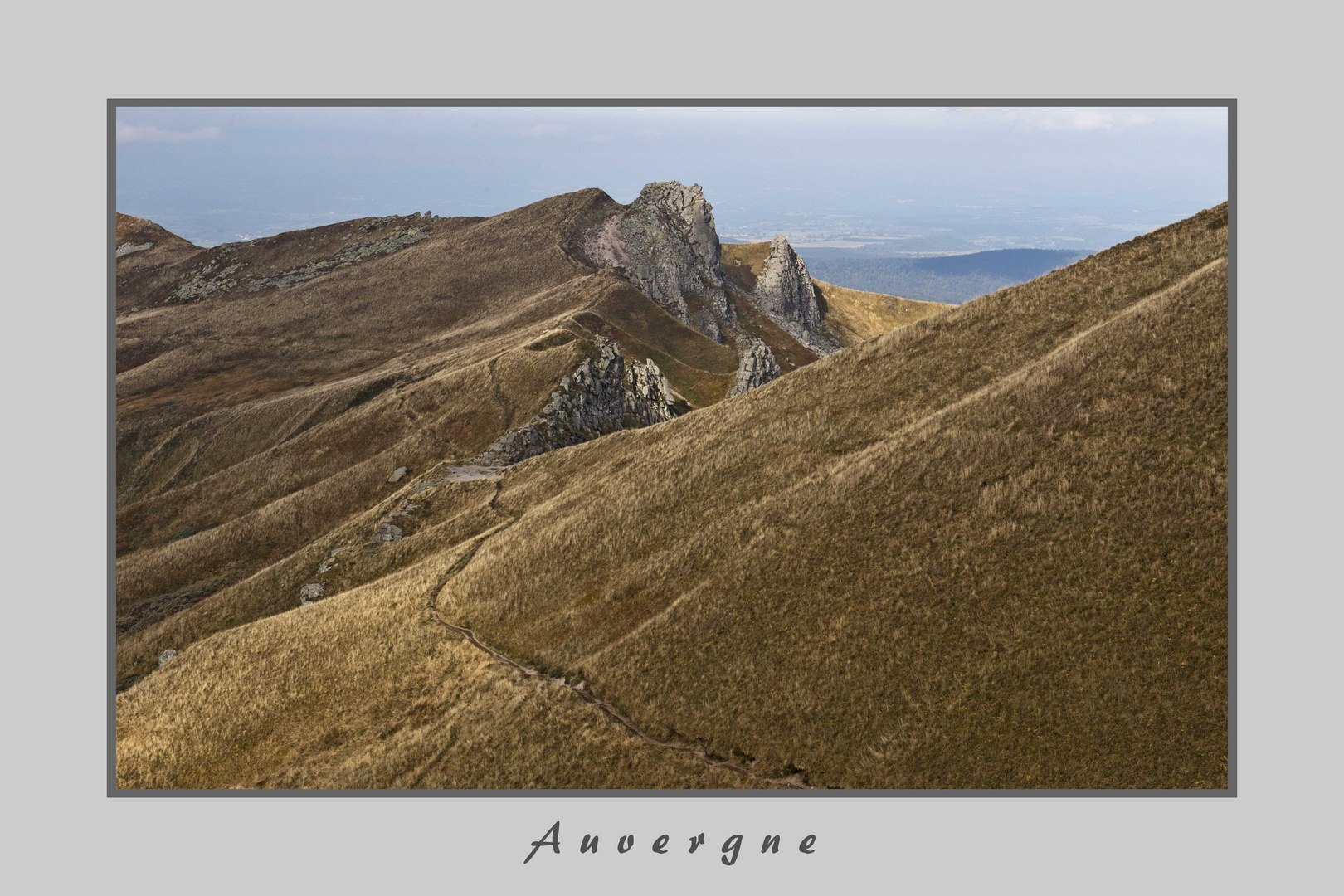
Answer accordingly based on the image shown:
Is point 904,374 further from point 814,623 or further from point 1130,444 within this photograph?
point 814,623

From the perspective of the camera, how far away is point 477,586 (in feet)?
86.7

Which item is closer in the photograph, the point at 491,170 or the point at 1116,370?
the point at 1116,370

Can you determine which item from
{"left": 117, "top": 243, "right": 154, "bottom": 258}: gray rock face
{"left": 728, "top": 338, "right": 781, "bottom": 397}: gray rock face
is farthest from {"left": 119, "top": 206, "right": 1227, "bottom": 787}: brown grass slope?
{"left": 117, "top": 243, "right": 154, "bottom": 258}: gray rock face

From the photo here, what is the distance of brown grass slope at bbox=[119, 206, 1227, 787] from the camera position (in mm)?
16641

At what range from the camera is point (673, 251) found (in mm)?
113000

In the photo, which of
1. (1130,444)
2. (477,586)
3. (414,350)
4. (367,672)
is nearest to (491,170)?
(477,586)

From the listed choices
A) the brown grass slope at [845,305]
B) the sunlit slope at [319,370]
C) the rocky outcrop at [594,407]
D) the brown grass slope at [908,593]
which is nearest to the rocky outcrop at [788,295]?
the brown grass slope at [845,305]

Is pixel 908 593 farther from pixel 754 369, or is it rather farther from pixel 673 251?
pixel 673 251

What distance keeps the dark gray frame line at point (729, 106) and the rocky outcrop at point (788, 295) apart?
10599cm

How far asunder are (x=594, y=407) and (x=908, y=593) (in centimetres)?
4139

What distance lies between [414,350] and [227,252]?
5737cm

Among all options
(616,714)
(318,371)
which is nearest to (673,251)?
(318,371)

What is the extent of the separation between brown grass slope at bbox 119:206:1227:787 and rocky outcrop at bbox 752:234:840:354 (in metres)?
97.6

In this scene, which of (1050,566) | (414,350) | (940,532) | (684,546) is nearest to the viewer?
(1050,566)
